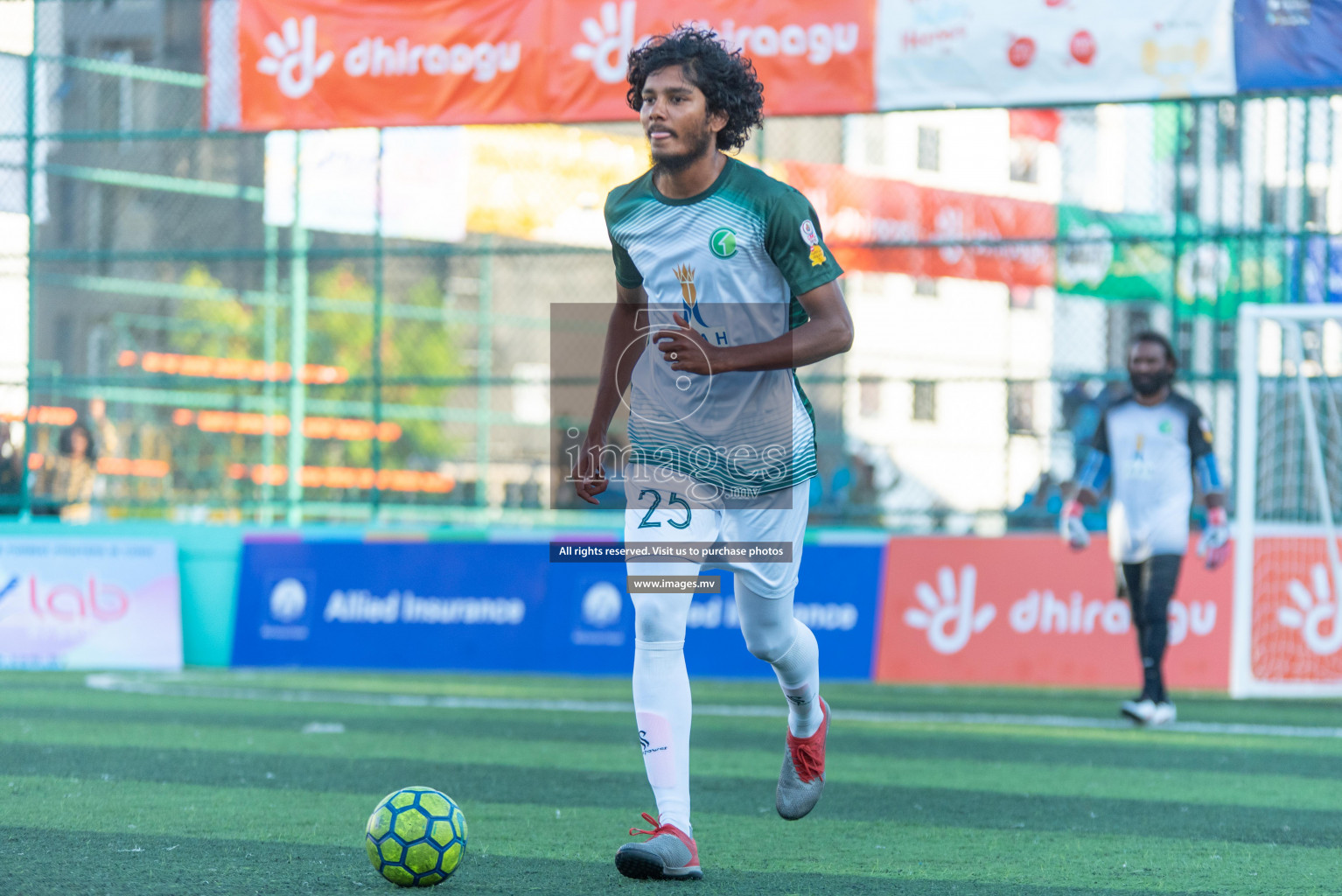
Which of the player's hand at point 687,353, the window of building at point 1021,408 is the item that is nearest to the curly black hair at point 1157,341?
the window of building at point 1021,408

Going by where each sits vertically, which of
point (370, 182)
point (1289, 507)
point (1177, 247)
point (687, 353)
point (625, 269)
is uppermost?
point (370, 182)

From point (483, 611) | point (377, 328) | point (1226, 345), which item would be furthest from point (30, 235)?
point (1226, 345)

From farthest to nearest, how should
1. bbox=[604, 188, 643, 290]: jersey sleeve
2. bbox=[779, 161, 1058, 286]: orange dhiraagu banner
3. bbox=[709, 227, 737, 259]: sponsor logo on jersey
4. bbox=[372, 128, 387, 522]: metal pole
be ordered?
bbox=[779, 161, 1058, 286]: orange dhiraagu banner
bbox=[372, 128, 387, 522]: metal pole
bbox=[604, 188, 643, 290]: jersey sleeve
bbox=[709, 227, 737, 259]: sponsor logo on jersey

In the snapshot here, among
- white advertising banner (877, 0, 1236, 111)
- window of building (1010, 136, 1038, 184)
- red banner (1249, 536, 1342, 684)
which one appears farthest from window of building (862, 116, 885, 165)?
red banner (1249, 536, 1342, 684)

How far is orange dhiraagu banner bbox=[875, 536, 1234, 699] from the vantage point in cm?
1084

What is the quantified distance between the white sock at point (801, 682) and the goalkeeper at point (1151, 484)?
4.54m

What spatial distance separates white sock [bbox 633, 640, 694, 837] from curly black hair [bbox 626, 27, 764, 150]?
145 centimetres

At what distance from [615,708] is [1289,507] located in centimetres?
464

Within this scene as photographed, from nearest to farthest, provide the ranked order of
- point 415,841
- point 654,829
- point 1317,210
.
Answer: point 415,841 < point 654,829 < point 1317,210

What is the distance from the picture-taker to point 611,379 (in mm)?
4695

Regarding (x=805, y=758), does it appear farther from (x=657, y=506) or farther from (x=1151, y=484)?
(x=1151, y=484)

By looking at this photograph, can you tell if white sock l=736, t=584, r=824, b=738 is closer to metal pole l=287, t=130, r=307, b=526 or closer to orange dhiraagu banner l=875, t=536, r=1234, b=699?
orange dhiraagu banner l=875, t=536, r=1234, b=699

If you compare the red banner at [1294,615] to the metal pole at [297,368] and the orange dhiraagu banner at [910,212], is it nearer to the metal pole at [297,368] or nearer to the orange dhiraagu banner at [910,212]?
the metal pole at [297,368]

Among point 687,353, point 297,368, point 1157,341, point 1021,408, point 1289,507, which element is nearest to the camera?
point 687,353
